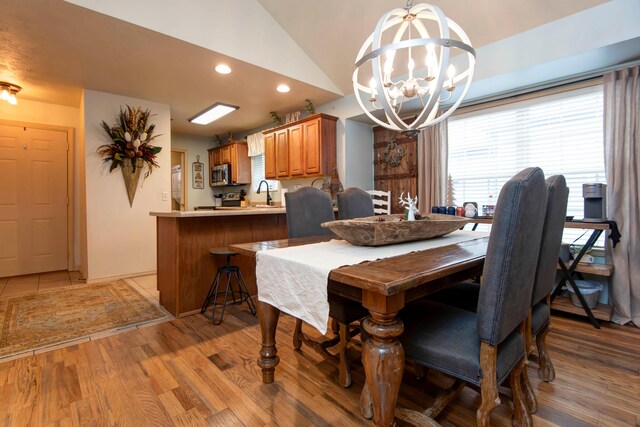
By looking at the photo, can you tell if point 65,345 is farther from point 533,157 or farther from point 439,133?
point 533,157

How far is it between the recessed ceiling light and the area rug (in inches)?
100.0

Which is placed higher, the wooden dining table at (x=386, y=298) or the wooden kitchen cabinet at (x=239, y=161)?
the wooden kitchen cabinet at (x=239, y=161)

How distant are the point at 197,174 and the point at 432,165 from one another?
16.0 ft

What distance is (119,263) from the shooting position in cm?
408

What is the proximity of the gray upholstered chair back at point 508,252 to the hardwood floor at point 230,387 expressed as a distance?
2.39ft

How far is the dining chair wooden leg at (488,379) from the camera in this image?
1.02m

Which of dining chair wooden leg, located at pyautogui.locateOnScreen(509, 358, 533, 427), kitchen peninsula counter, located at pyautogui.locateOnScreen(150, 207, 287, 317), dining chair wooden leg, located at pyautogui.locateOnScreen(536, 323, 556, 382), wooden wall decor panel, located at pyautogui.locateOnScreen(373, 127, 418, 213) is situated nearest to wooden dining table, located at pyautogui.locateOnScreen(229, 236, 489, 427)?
dining chair wooden leg, located at pyautogui.locateOnScreen(509, 358, 533, 427)

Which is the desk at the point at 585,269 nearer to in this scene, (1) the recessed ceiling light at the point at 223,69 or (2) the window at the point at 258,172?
(1) the recessed ceiling light at the point at 223,69

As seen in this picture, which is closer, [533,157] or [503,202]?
[503,202]

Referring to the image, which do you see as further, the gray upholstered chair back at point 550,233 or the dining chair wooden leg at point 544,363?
the dining chair wooden leg at point 544,363

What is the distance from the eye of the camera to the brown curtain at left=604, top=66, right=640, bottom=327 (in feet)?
8.17

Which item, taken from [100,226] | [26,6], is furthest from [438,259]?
[100,226]

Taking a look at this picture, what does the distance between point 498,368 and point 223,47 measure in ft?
10.8

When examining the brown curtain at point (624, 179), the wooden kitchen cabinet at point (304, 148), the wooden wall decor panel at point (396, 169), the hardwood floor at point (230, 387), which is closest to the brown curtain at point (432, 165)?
the wooden wall decor panel at point (396, 169)
